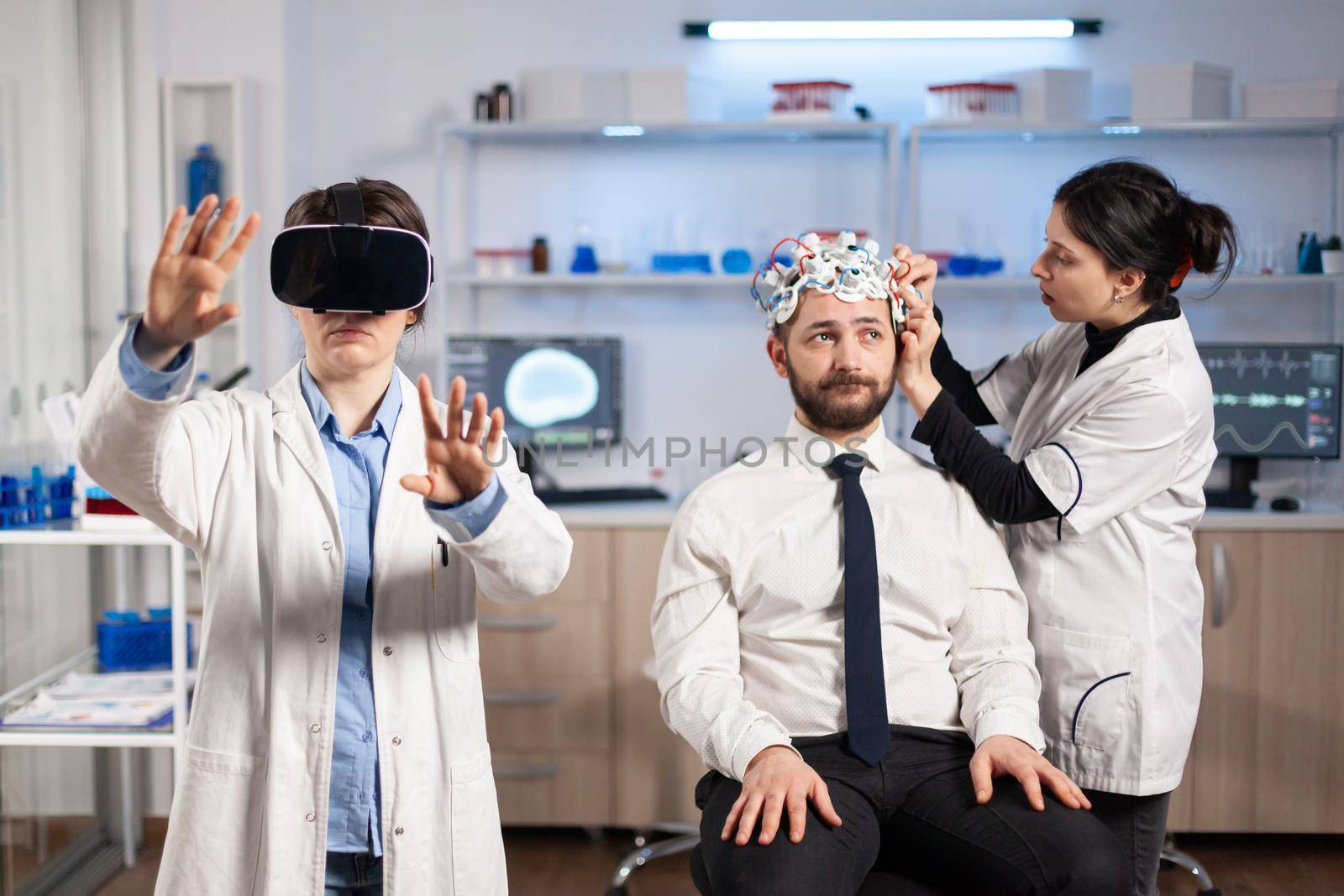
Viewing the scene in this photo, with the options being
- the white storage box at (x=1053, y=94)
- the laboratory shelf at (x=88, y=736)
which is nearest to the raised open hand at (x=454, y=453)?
the laboratory shelf at (x=88, y=736)

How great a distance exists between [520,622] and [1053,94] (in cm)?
209

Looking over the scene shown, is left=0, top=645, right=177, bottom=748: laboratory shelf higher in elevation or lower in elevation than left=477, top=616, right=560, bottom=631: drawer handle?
lower

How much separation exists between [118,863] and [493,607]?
3.77ft

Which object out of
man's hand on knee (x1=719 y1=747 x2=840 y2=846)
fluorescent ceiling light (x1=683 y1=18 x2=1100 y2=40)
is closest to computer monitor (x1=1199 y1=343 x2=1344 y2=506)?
fluorescent ceiling light (x1=683 y1=18 x2=1100 y2=40)

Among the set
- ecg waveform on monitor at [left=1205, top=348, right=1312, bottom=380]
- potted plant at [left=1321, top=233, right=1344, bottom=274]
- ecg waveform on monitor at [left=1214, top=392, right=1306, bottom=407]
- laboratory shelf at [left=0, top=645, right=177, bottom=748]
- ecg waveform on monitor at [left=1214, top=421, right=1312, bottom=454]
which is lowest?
laboratory shelf at [left=0, top=645, right=177, bottom=748]

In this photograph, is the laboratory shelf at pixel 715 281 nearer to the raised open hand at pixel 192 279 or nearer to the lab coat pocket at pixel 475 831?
the lab coat pocket at pixel 475 831

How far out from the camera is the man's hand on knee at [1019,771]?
1.49 meters

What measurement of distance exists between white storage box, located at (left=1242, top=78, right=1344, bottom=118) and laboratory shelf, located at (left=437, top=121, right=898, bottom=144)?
1009 millimetres

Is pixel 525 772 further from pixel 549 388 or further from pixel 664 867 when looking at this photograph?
pixel 549 388

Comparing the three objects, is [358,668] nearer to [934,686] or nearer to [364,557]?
[364,557]

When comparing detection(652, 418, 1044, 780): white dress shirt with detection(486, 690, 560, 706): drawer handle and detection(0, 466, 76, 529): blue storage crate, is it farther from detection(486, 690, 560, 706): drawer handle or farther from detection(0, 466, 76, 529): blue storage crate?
detection(0, 466, 76, 529): blue storage crate

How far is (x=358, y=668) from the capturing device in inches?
53.4

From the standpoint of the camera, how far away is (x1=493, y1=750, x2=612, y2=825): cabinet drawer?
3.05 meters

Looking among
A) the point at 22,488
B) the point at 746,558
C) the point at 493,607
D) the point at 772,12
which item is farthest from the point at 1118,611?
the point at 772,12
